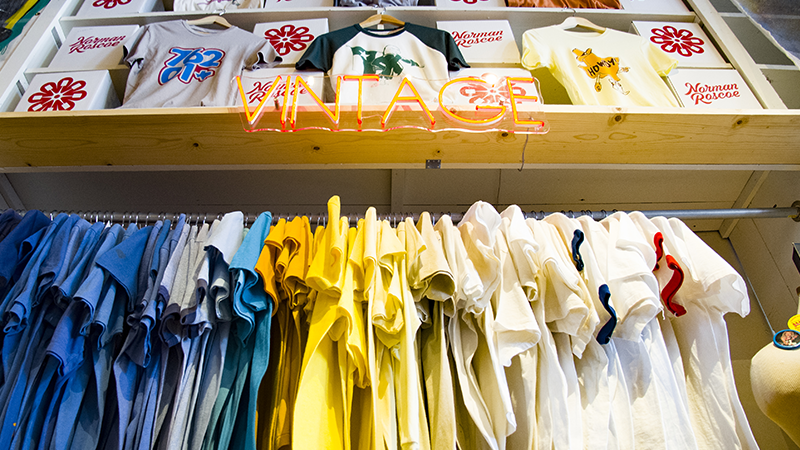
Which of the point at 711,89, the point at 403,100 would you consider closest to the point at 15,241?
the point at 403,100

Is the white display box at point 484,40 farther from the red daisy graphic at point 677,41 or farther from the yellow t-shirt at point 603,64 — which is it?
the red daisy graphic at point 677,41

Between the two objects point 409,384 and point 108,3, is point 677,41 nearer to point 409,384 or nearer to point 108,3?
point 409,384

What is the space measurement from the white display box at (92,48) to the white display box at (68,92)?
0.09 meters

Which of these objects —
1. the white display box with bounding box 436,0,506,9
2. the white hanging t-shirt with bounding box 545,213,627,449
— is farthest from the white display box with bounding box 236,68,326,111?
the white hanging t-shirt with bounding box 545,213,627,449

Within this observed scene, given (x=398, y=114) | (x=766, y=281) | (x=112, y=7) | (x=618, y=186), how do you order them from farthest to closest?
1. (x=112, y=7)
2. (x=618, y=186)
3. (x=766, y=281)
4. (x=398, y=114)

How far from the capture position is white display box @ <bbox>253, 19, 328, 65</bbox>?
162cm

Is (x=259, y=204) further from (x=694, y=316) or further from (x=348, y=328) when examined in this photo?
(x=694, y=316)

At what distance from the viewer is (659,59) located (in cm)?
154

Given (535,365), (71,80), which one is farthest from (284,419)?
(71,80)

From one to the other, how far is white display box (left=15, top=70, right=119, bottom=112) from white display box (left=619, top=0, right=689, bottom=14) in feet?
6.71

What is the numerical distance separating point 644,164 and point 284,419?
49.9 inches

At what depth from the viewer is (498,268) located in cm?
93

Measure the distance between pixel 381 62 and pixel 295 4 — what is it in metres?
0.57

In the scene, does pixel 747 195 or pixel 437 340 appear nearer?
pixel 437 340
